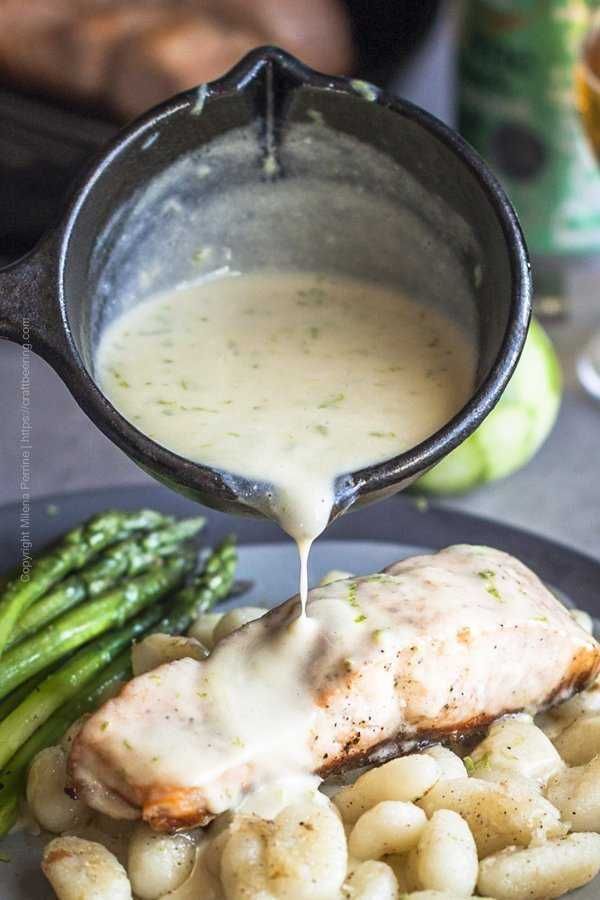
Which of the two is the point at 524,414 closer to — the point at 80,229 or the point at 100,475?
the point at 100,475

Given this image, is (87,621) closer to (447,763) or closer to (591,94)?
(447,763)

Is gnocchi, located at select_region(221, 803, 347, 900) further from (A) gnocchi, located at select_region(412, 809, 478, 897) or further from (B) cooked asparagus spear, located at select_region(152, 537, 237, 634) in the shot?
(B) cooked asparagus spear, located at select_region(152, 537, 237, 634)

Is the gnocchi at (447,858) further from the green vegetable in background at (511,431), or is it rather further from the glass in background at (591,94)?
the glass in background at (591,94)

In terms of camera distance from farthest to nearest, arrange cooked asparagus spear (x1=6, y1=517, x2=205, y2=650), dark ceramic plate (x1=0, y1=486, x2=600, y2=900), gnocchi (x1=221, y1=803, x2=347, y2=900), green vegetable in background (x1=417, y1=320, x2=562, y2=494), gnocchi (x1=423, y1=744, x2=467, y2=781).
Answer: green vegetable in background (x1=417, y1=320, x2=562, y2=494) → dark ceramic plate (x1=0, y1=486, x2=600, y2=900) → cooked asparagus spear (x1=6, y1=517, x2=205, y2=650) → gnocchi (x1=423, y1=744, x2=467, y2=781) → gnocchi (x1=221, y1=803, x2=347, y2=900)

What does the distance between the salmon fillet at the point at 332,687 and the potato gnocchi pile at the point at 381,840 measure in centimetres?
6

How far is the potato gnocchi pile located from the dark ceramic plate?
0.53 m

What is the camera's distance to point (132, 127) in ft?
7.10

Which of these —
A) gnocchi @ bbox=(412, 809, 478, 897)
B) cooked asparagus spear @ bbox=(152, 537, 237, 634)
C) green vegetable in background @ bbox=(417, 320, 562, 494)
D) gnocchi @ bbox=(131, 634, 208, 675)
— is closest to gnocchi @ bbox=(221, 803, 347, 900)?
gnocchi @ bbox=(412, 809, 478, 897)

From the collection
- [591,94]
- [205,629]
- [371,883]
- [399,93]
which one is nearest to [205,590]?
[205,629]

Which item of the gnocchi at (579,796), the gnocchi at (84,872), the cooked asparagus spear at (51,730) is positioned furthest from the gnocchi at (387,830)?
the cooked asparagus spear at (51,730)

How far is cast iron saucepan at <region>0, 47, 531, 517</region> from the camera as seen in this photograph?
2008 mm

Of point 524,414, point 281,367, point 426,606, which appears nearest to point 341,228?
point 281,367

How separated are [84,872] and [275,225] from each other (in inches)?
41.3

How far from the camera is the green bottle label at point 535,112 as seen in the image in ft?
11.6
